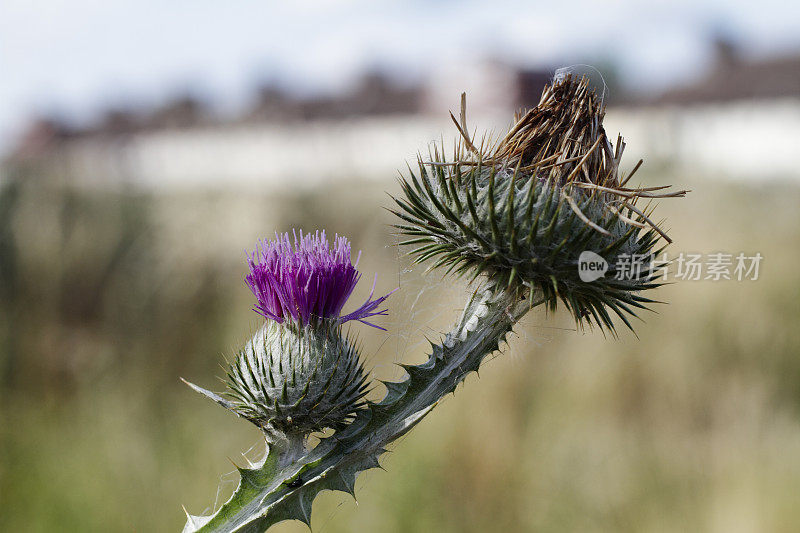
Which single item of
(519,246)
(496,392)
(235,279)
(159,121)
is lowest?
(496,392)

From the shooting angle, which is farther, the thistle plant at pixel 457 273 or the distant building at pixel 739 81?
the distant building at pixel 739 81

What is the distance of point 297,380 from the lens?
6.78ft

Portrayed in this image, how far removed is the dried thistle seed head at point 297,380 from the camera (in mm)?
1975

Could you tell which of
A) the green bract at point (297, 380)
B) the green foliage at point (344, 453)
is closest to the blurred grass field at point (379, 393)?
the green bract at point (297, 380)

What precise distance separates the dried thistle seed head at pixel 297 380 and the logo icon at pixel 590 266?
706 mm

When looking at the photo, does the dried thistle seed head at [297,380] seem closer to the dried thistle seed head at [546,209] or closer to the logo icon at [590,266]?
the dried thistle seed head at [546,209]

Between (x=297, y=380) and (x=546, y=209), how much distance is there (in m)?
0.87

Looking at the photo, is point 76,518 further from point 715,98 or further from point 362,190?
point 715,98

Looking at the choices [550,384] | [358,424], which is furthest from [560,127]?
[550,384]

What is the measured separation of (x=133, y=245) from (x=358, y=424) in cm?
879

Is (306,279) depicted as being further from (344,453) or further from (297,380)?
(344,453)

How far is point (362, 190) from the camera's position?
49.1 ft

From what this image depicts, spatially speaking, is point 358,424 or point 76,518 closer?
point 358,424

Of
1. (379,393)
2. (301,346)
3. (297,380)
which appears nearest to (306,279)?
(301,346)
